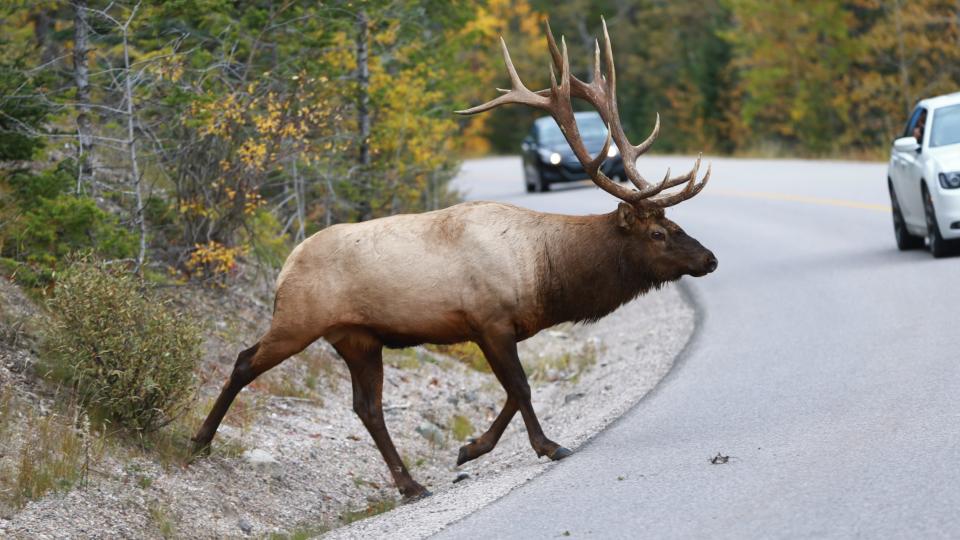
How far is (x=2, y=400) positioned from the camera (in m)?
9.16

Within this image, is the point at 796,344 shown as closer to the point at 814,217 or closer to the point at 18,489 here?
the point at 18,489

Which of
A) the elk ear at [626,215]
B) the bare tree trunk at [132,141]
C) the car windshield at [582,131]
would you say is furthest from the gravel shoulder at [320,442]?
the car windshield at [582,131]

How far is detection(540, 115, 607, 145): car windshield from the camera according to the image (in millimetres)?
33656

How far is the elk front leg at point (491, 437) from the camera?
9.56m

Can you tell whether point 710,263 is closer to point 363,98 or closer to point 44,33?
point 363,98

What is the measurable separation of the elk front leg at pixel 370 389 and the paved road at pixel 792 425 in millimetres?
1335

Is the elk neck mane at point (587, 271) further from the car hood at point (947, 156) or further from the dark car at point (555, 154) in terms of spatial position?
the dark car at point (555, 154)

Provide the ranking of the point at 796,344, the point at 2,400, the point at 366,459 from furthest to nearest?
1. the point at 796,344
2. the point at 366,459
3. the point at 2,400

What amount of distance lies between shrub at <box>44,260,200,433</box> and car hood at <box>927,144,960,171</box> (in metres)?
8.77

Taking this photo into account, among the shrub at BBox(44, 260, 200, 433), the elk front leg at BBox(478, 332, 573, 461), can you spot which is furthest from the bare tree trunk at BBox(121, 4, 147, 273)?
the elk front leg at BBox(478, 332, 573, 461)

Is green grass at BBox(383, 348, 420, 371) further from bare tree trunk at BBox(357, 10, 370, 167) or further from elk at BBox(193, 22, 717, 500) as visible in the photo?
elk at BBox(193, 22, 717, 500)

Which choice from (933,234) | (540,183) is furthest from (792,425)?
(540,183)

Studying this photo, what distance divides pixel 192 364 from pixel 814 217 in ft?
49.8

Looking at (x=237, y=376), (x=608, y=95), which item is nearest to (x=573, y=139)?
(x=608, y=95)
